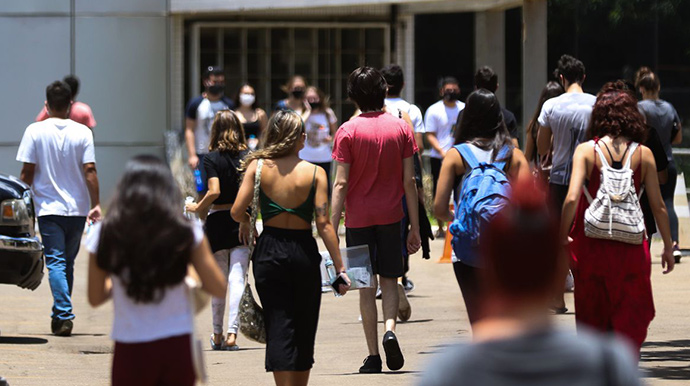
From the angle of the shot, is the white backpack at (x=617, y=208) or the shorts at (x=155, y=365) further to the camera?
the white backpack at (x=617, y=208)

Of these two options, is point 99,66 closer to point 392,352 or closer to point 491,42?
point 491,42

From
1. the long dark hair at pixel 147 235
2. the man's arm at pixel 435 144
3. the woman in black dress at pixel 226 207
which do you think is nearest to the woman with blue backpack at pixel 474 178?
the long dark hair at pixel 147 235

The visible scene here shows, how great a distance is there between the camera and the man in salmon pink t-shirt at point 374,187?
818cm

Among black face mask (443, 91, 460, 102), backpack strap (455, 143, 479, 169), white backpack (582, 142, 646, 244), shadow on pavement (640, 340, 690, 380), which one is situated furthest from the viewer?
black face mask (443, 91, 460, 102)

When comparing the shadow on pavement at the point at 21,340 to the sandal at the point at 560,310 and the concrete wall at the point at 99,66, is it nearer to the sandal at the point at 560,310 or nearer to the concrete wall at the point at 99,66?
the sandal at the point at 560,310

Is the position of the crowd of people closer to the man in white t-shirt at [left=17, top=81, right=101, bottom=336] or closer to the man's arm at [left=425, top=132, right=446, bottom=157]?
the man in white t-shirt at [left=17, top=81, right=101, bottom=336]

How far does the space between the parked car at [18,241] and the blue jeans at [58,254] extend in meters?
0.22

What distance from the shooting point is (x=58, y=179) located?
10.1 metres

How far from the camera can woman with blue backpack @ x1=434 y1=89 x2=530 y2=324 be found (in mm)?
6668

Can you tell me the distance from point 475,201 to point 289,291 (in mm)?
1099

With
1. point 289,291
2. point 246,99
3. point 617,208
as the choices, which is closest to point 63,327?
Answer: point 289,291

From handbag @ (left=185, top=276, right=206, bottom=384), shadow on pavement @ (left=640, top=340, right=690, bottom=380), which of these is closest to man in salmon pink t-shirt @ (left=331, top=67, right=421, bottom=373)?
shadow on pavement @ (left=640, top=340, right=690, bottom=380)

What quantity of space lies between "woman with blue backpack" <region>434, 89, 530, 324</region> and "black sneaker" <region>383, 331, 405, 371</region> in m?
1.05

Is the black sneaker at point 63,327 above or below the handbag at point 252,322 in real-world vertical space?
below
